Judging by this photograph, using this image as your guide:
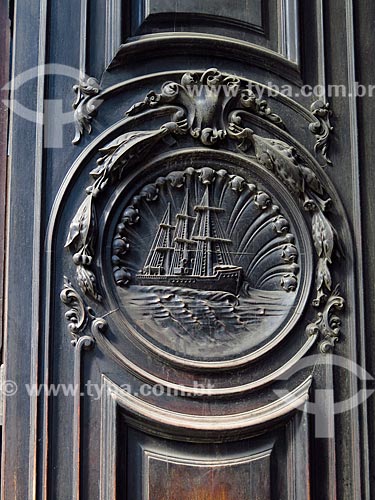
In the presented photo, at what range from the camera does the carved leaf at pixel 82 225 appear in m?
1.41

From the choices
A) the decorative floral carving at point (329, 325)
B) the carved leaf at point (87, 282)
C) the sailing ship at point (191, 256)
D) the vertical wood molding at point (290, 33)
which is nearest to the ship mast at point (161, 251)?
the sailing ship at point (191, 256)

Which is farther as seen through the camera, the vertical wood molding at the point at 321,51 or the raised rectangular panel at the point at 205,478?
the vertical wood molding at the point at 321,51

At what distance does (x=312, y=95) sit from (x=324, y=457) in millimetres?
745

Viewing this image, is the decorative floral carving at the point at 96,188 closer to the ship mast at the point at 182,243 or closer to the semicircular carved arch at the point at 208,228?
the semicircular carved arch at the point at 208,228

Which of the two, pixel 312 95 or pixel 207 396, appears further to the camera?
pixel 312 95

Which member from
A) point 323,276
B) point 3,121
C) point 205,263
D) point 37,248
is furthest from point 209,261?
point 3,121

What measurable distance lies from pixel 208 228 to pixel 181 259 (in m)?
0.08

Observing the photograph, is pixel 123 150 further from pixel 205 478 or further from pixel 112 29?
pixel 205 478

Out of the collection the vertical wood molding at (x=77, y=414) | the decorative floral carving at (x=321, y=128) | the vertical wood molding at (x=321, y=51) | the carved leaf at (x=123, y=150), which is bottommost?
the vertical wood molding at (x=77, y=414)

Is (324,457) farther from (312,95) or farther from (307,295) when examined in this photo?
(312,95)

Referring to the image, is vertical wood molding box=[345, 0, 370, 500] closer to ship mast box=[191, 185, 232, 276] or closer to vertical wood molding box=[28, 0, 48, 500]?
ship mast box=[191, 185, 232, 276]

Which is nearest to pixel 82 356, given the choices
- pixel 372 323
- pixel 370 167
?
pixel 372 323

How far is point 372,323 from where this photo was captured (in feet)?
4.86

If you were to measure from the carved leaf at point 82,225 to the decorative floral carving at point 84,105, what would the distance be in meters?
0.14
